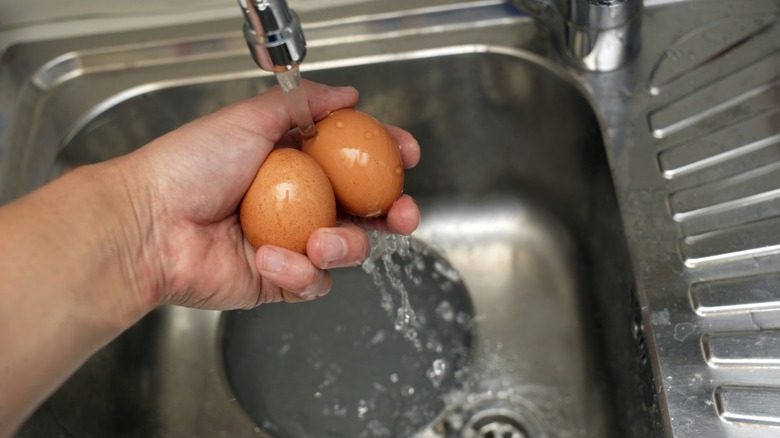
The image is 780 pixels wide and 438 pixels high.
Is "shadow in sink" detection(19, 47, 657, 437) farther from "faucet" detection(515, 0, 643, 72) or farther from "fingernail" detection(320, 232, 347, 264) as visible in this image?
"fingernail" detection(320, 232, 347, 264)

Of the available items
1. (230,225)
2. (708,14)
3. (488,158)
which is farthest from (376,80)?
(708,14)

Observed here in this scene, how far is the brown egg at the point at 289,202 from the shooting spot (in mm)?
726

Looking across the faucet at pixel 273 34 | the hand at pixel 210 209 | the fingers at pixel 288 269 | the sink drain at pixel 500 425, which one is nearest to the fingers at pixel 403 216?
the hand at pixel 210 209

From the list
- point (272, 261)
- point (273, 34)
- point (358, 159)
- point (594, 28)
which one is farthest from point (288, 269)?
point (594, 28)

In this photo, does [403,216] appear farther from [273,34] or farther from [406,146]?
[273,34]

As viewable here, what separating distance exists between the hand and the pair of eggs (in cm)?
2

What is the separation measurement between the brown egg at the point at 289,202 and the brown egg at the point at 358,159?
0.07 feet

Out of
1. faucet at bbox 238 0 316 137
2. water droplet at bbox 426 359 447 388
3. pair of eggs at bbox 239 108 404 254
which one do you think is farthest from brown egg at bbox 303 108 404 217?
water droplet at bbox 426 359 447 388

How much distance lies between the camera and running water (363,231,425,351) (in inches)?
41.1

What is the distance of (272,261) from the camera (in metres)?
0.72

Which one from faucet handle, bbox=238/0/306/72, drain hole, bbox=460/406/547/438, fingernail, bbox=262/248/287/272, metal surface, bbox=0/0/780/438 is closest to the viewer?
faucet handle, bbox=238/0/306/72

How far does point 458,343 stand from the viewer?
107 cm

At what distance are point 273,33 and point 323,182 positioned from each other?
181 millimetres

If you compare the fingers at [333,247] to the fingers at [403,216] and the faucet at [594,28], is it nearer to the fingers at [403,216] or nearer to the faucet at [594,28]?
the fingers at [403,216]
